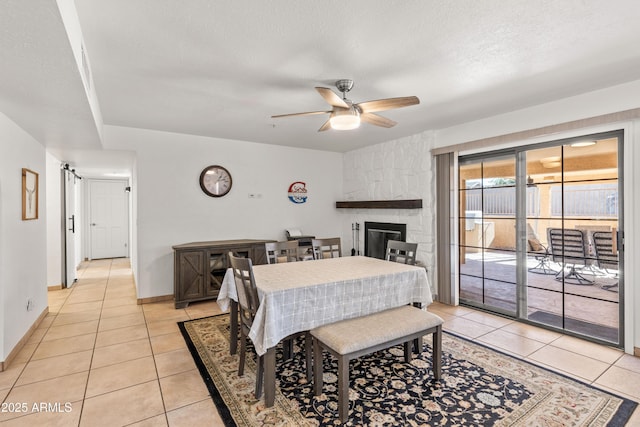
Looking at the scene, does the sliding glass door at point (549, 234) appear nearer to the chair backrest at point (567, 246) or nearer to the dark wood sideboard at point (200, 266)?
the chair backrest at point (567, 246)

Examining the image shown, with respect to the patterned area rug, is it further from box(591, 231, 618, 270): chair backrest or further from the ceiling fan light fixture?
the ceiling fan light fixture

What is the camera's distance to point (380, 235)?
5.32 m

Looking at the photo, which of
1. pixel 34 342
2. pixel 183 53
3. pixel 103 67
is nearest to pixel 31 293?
pixel 34 342

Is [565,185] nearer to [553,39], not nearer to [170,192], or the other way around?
[553,39]

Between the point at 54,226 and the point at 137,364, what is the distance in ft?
12.7

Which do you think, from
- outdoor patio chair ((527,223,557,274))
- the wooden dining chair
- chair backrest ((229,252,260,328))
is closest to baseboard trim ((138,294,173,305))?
the wooden dining chair

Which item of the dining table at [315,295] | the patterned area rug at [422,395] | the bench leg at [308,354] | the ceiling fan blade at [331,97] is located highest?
the ceiling fan blade at [331,97]

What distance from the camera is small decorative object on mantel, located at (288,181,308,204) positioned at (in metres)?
5.55

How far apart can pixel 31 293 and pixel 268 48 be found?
355 centimetres

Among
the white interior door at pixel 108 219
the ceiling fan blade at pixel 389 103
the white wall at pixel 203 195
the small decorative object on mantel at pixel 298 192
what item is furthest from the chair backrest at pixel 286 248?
the white interior door at pixel 108 219

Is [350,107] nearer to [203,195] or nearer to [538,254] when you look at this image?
[538,254]

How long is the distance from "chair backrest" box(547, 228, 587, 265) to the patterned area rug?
1353 mm

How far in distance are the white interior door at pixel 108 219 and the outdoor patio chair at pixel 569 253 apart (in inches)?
363

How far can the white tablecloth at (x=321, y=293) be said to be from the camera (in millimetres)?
2084
